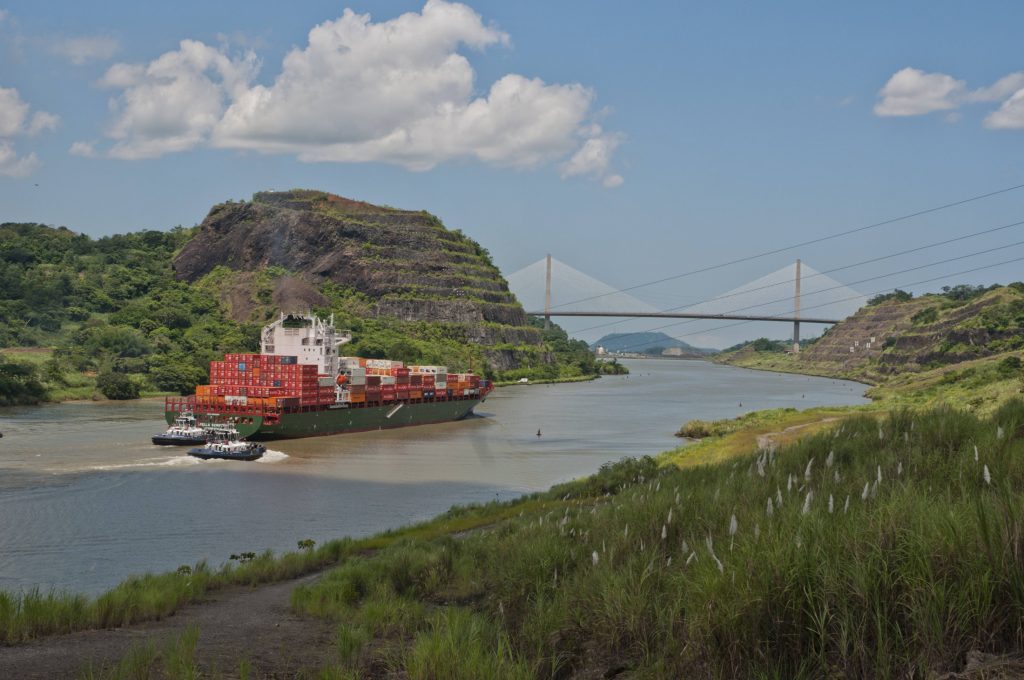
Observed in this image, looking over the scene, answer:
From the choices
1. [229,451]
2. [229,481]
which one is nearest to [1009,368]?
[229,481]

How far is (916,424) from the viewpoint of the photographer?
12852 millimetres

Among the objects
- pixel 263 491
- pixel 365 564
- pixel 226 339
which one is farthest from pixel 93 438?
pixel 226 339

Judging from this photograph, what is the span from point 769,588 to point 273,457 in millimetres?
39143

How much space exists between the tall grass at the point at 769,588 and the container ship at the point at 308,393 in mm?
40676

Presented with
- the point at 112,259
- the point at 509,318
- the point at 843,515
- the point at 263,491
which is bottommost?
the point at 263,491

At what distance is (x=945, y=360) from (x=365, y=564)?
96.4 m

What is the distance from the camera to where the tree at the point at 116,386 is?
74562mm

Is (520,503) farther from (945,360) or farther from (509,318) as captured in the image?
(509,318)

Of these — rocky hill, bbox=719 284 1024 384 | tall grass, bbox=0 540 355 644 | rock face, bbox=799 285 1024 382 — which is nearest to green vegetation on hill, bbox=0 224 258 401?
tall grass, bbox=0 540 355 644

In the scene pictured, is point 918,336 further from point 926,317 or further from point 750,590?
point 750,590

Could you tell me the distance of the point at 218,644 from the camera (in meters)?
10.1

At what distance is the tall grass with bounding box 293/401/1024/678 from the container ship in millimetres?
40676

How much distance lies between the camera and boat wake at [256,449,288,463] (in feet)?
140

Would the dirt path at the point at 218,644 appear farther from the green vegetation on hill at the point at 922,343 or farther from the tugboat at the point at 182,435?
the green vegetation on hill at the point at 922,343
